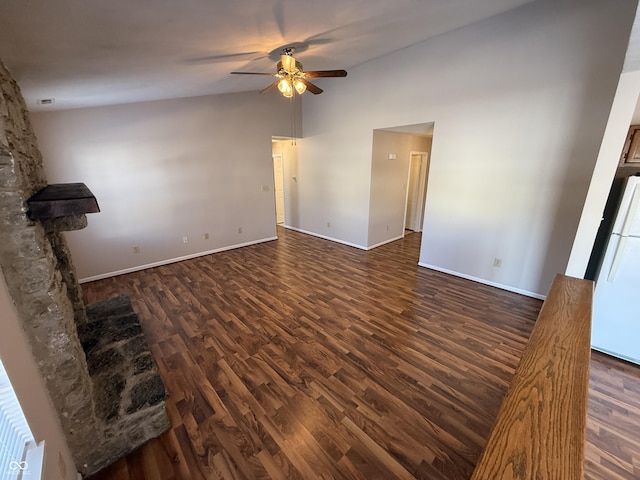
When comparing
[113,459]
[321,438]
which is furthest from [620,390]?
[113,459]

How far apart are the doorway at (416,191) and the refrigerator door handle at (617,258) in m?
4.10

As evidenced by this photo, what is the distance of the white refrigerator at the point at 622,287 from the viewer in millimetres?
2203

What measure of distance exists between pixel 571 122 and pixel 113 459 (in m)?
4.88

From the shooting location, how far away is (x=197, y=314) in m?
3.04

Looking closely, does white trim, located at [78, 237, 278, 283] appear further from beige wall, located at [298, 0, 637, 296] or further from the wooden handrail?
the wooden handrail

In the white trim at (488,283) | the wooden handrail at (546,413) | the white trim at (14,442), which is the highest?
the wooden handrail at (546,413)

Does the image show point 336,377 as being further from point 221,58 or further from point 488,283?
point 221,58

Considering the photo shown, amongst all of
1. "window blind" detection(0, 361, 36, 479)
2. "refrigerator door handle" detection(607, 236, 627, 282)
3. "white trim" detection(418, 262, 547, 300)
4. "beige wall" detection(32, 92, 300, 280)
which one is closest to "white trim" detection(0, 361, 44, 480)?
"window blind" detection(0, 361, 36, 479)

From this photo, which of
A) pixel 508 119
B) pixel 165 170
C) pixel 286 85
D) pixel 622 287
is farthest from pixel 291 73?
pixel 622 287

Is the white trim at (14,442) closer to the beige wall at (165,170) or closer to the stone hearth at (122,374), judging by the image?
the stone hearth at (122,374)

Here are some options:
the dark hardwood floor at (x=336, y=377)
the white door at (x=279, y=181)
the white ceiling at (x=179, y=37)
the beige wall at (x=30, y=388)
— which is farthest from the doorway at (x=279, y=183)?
the beige wall at (x=30, y=388)

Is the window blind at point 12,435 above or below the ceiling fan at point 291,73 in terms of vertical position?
below

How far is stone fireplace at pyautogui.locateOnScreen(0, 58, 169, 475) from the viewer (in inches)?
45.9

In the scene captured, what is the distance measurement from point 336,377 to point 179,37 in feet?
9.24
